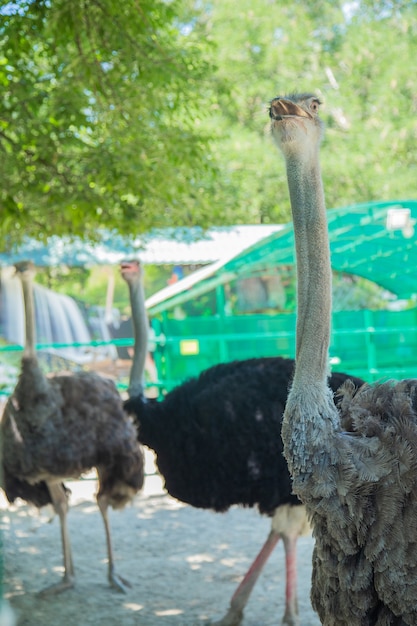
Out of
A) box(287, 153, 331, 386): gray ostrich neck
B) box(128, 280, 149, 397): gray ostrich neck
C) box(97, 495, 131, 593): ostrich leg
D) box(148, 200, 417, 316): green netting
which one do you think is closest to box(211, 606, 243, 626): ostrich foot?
box(97, 495, 131, 593): ostrich leg

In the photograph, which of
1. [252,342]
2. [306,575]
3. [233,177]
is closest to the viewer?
[306,575]

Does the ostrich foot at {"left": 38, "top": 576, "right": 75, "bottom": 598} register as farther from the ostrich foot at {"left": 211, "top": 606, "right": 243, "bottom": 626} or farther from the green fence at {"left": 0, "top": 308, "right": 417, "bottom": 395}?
the green fence at {"left": 0, "top": 308, "right": 417, "bottom": 395}

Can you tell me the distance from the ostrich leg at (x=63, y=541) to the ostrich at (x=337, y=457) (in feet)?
8.76

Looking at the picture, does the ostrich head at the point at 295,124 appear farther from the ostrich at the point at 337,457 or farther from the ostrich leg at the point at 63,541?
the ostrich leg at the point at 63,541

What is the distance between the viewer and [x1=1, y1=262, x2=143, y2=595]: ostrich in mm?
4562

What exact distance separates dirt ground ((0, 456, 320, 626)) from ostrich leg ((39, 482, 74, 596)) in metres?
0.05

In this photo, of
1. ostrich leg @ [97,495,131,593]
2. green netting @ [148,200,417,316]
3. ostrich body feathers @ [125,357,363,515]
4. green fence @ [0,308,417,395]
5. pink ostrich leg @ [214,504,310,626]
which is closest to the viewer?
ostrich body feathers @ [125,357,363,515]

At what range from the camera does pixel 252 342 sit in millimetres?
8062

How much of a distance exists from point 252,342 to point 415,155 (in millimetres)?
8279

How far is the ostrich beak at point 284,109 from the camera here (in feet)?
7.38

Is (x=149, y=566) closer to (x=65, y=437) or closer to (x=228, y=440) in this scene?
(x=65, y=437)

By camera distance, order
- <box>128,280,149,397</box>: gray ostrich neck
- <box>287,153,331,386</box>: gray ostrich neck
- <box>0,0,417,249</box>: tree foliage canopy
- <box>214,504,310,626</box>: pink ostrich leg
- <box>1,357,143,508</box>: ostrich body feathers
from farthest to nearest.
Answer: <box>128,280,149,397</box>: gray ostrich neck < <box>1,357,143,508</box>: ostrich body feathers < <box>0,0,417,249</box>: tree foliage canopy < <box>214,504,310,626</box>: pink ostrich leg < <box>287,153,331,386</box>: gray ostrich neck

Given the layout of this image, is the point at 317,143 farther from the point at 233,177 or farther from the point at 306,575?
the point at 233,177

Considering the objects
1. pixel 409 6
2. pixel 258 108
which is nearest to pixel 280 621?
pixel 258 108
